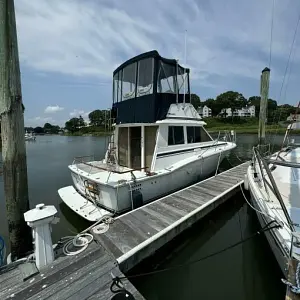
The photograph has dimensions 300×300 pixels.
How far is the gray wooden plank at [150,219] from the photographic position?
4.20 metres

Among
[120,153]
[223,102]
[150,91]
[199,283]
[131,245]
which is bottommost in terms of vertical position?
[199,283]

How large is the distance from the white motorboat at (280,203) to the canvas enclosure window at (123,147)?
3.89 metres

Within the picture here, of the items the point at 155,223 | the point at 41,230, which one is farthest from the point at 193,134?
the point at 41,230

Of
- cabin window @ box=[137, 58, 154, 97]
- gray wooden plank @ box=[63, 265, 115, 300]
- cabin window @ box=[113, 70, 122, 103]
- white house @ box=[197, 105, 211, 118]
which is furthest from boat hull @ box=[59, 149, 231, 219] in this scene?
white house @ box=[197, 105, 211, 118]

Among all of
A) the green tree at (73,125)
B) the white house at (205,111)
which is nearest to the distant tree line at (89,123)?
the green tree at (73,125)

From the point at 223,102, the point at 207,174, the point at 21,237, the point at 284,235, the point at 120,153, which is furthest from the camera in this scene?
the point at 223,102

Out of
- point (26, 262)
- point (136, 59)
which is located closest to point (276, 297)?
point (26, 262)

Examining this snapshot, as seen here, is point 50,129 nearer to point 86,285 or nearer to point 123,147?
point 123,147

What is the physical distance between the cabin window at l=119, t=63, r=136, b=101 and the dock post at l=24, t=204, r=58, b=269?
4804mm

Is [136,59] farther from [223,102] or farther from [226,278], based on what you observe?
[223,102]

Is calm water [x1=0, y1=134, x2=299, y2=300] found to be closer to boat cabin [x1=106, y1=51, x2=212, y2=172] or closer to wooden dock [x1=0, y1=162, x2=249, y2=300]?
wooden dock [x1=0, y1=162, x2=249, y2=300]

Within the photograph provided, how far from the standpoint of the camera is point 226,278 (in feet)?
12.1

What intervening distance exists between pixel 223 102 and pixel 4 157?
216 feet

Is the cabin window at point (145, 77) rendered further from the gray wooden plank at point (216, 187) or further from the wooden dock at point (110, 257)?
the gray wooden plank at point (216, 187)
